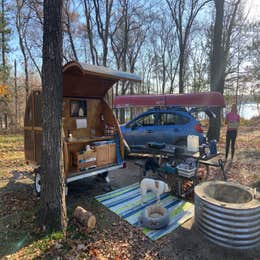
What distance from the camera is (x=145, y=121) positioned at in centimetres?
753

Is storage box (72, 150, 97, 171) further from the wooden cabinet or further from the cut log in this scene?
the cut log

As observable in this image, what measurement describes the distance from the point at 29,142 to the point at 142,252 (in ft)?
11.9

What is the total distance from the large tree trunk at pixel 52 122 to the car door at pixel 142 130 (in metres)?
4.49

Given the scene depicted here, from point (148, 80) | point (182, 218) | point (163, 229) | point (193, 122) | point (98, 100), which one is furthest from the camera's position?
point (148, 80)

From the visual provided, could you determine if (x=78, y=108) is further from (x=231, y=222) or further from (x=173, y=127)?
(x=231, y=222)

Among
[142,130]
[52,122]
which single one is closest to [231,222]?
[52,122]

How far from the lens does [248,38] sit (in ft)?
49.3

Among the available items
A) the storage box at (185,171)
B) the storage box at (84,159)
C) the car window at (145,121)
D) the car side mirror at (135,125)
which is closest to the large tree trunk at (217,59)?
the car window at (145,121)

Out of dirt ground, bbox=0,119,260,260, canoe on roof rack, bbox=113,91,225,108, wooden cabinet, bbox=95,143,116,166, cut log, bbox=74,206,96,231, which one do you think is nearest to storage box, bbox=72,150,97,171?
wooden cabinet, bbox=95,143,116,166

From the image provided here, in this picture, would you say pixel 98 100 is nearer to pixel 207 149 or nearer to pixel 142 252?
pixel 207 149

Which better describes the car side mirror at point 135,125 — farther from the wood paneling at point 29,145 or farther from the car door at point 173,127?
the wood paneling at point 29,145

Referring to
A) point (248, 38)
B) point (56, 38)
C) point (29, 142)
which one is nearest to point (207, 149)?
point (56, 38)

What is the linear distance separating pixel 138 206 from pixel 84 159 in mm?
1548

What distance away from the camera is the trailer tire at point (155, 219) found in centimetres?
311
